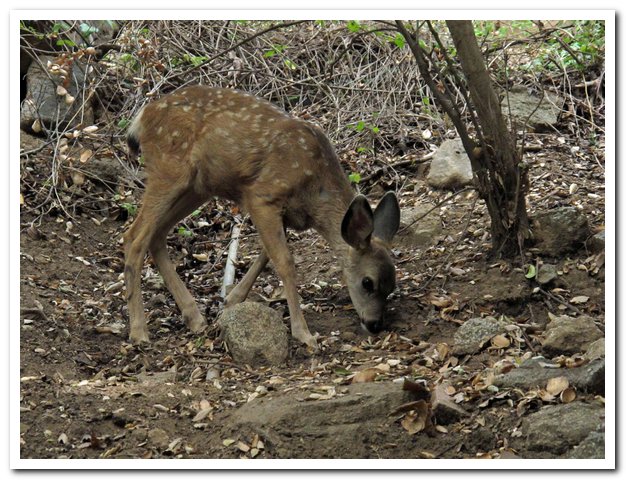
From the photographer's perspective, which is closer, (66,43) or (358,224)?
(358,224)

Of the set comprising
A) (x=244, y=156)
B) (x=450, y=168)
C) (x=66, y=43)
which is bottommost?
(x=450, y=168)

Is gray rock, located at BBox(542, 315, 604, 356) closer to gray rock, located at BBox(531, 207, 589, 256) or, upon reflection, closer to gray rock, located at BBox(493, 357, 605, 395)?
gray rock, located at BBox(493, 357, 605, 395)

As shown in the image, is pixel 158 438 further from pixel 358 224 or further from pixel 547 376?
pixel 358 224

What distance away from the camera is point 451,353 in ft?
22.4

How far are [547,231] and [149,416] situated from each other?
3.61m

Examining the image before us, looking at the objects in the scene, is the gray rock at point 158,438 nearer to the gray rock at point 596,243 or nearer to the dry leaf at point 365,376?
the dry leaf at point 365,376

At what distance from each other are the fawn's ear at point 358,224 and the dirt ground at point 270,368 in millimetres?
590

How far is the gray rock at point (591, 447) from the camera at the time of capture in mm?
4898

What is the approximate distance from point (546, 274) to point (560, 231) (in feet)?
1.44

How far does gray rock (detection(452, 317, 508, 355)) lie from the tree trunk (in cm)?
96

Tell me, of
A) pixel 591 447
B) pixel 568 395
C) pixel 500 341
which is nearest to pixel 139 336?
pixel 500 341

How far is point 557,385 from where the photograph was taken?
18.5 feet

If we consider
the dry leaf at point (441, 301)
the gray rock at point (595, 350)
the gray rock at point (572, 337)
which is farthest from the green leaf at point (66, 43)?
the gray rock at point (595, 350)

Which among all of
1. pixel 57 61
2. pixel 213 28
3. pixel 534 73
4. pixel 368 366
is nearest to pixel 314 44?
pixel 213 28
